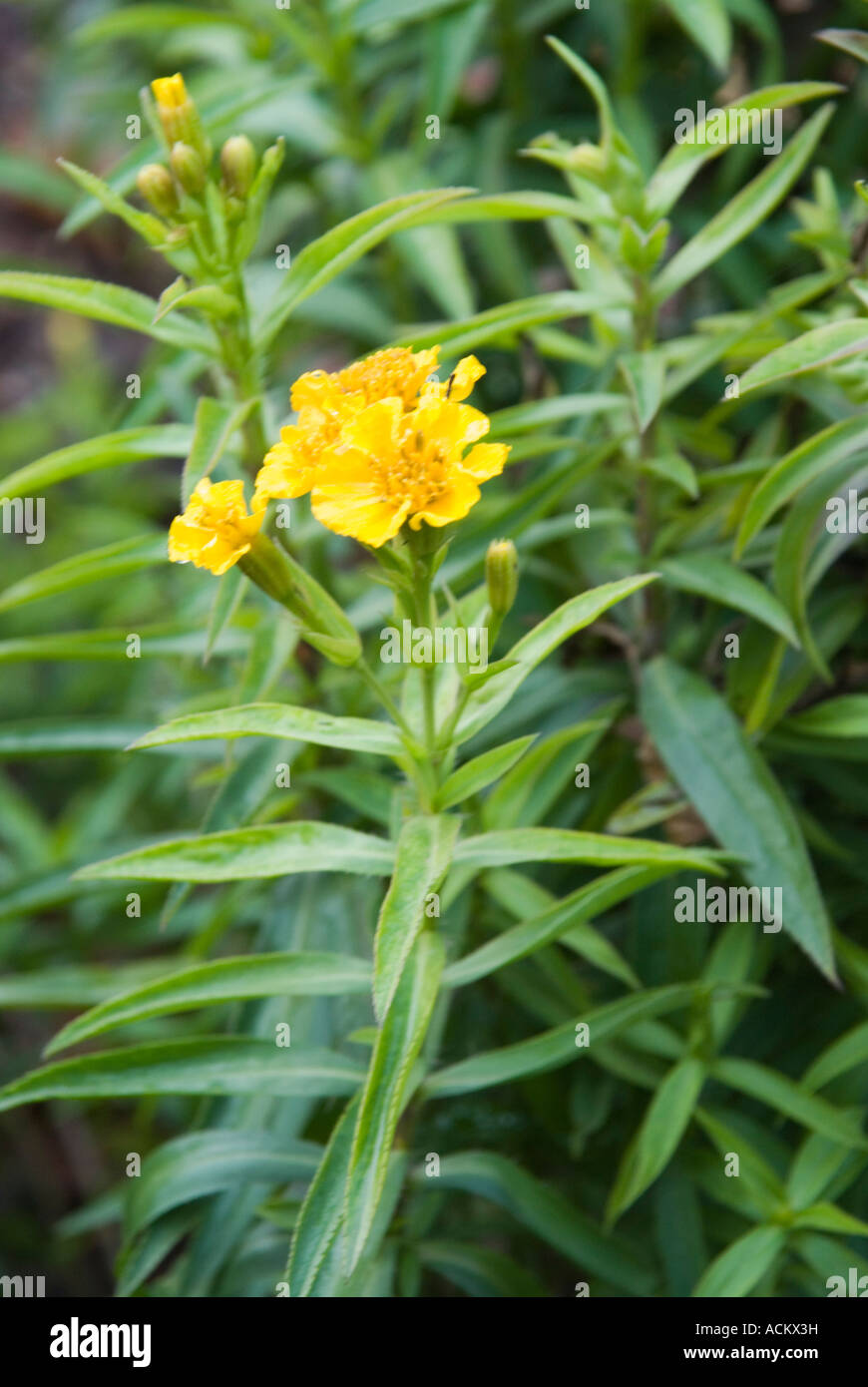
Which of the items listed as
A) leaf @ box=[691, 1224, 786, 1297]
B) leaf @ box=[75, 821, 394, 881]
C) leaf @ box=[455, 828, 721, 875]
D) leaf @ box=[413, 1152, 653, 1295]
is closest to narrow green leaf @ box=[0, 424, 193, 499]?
leaf @ box=[75, 821, 394, 881]

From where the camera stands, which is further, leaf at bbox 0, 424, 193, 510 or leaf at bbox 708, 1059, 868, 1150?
leaf at bbox 708, 1059, 868, 1150

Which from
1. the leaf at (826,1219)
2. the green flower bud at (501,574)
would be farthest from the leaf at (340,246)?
the leaf at (826,1219)

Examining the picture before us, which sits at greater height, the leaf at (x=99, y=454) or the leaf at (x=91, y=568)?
the leaf at (x=99, y=454)

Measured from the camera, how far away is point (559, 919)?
1.04m

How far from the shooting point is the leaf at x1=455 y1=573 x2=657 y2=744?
2.91 ft

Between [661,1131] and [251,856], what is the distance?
0.49 m

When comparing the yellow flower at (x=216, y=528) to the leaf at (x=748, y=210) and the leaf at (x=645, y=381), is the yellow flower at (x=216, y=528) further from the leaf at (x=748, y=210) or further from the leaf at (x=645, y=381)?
the leaf at (x=748, y=210)

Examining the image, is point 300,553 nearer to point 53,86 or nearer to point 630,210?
point 630,210

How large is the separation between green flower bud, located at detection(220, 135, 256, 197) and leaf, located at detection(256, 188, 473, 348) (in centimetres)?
7

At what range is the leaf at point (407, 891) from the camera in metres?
0.83

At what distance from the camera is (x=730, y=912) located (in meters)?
1.29

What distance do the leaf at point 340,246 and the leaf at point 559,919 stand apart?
1.75 feet

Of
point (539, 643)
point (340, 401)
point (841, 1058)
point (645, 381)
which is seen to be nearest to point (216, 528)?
point (340, 401)

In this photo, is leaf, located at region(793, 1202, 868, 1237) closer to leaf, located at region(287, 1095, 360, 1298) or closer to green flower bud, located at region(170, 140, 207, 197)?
leaf, located at region(287, 1095, 360, 1298)
